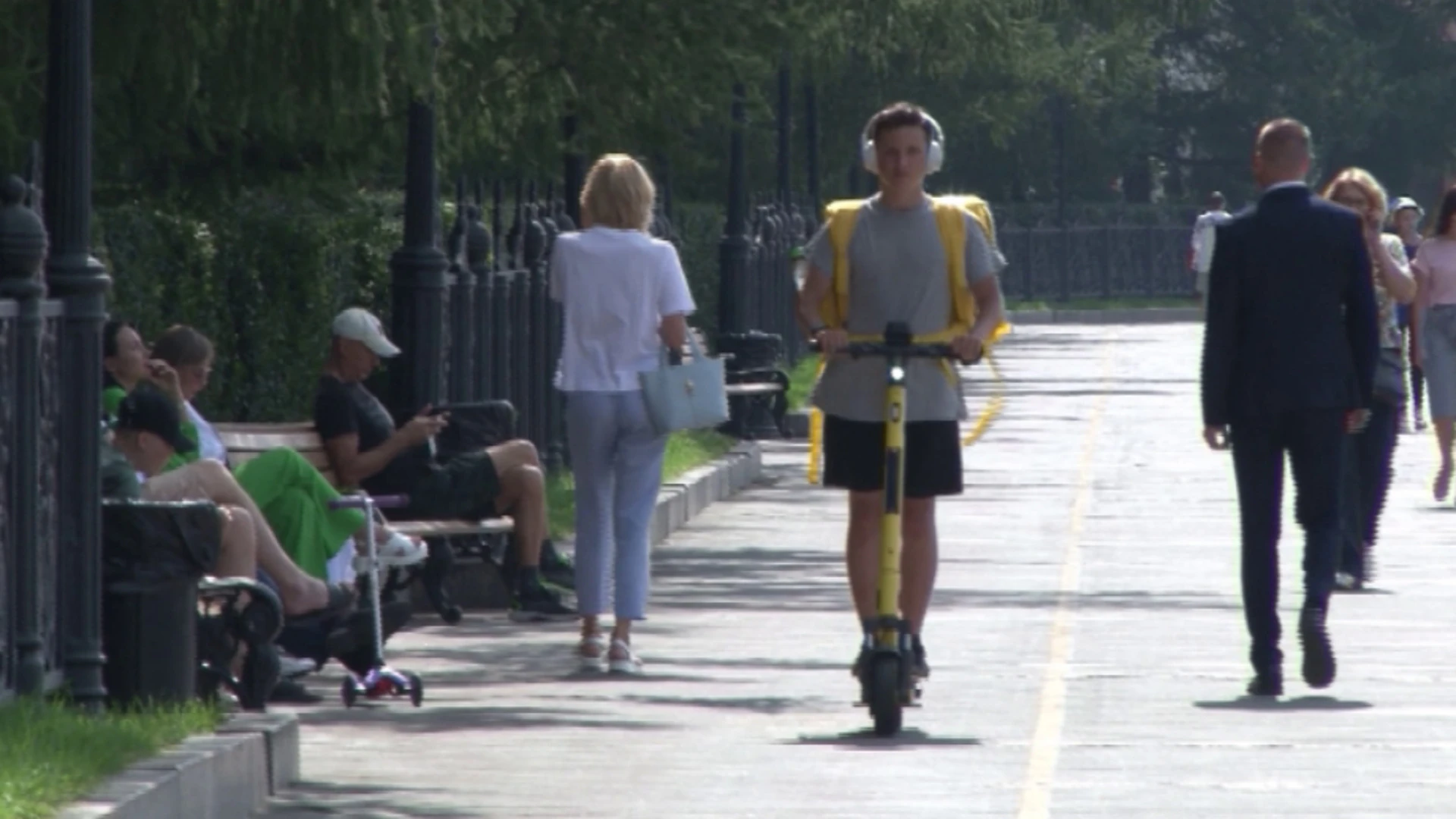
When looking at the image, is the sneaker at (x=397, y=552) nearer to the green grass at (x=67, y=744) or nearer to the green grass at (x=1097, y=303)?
the green grass at (x=67, y=744)

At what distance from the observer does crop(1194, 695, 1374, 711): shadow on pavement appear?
11.1 meters

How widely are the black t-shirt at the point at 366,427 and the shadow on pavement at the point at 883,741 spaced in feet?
11.8

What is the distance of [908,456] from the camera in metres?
10.7

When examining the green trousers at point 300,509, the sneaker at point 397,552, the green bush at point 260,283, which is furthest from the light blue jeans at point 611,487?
the green bush at point 260,283

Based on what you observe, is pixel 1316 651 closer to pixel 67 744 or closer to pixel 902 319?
pixel 902 319

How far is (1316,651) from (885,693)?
66.3 inches

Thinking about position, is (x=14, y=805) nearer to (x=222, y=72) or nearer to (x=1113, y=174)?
(x=222, y=72)

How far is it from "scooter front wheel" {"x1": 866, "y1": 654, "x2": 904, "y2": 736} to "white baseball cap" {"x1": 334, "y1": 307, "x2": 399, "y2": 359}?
364cm

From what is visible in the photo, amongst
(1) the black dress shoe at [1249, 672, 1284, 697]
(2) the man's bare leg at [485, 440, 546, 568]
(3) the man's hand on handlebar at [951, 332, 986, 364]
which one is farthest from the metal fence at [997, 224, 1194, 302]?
(3) the man's hand on handlebar at [951, 332, 986, 364]

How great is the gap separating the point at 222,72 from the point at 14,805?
5.65 m

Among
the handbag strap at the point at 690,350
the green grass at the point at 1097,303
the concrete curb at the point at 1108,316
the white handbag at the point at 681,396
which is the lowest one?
the white handbag at the point at 681,396

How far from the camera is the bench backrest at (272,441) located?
44.2ft

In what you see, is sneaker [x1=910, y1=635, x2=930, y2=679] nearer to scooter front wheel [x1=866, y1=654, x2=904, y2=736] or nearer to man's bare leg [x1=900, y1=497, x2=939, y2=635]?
man's bare leg [x1=900, y1=497, x2=939, y2=635]

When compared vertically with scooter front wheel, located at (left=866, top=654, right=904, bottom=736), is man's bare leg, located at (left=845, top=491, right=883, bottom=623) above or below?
above
